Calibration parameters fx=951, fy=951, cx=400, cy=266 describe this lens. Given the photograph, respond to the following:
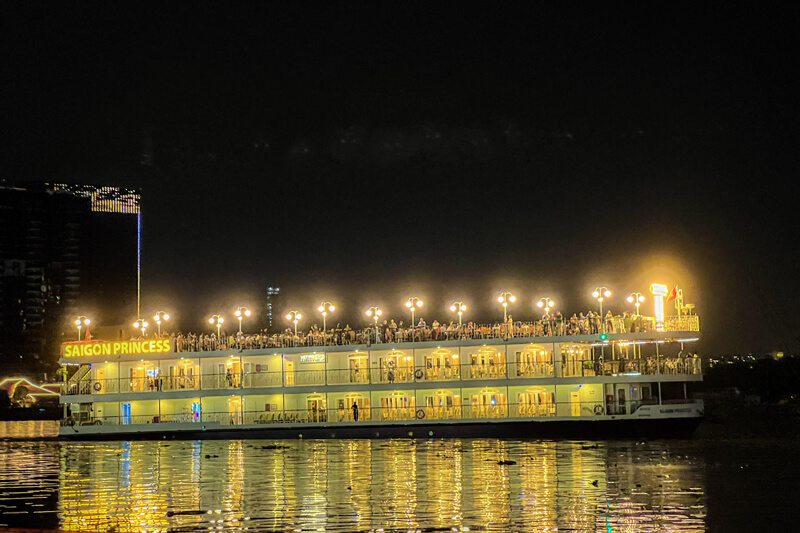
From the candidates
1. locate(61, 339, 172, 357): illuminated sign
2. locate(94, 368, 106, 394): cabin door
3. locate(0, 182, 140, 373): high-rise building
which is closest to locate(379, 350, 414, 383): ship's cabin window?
locate(61, 339, 172, 357): illuminated sign

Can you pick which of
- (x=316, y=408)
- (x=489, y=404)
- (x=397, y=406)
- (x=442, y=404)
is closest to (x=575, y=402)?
(x=489, y=404)

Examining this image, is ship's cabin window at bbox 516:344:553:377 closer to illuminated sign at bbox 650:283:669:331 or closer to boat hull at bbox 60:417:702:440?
boat hull at bbox 60:417:702:440

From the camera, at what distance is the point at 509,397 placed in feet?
151

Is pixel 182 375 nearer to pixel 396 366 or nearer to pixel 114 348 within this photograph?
pixel 114 348

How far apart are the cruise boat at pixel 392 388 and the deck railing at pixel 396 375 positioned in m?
0.06

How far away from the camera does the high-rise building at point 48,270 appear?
17600cm

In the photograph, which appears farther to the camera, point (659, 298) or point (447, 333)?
point (447, 333)

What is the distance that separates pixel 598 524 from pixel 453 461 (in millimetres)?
13532

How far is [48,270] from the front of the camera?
185 metres

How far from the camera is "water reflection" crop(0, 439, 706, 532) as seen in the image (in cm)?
1866

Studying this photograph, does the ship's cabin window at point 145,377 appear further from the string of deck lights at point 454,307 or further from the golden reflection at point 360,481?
the golden reflection at point 360,481

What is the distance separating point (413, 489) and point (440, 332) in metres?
24.4

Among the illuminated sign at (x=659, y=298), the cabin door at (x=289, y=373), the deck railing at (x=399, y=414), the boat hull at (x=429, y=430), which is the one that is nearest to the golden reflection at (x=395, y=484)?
the boat hull at (x=429, y=430)

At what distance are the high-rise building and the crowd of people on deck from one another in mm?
134485
